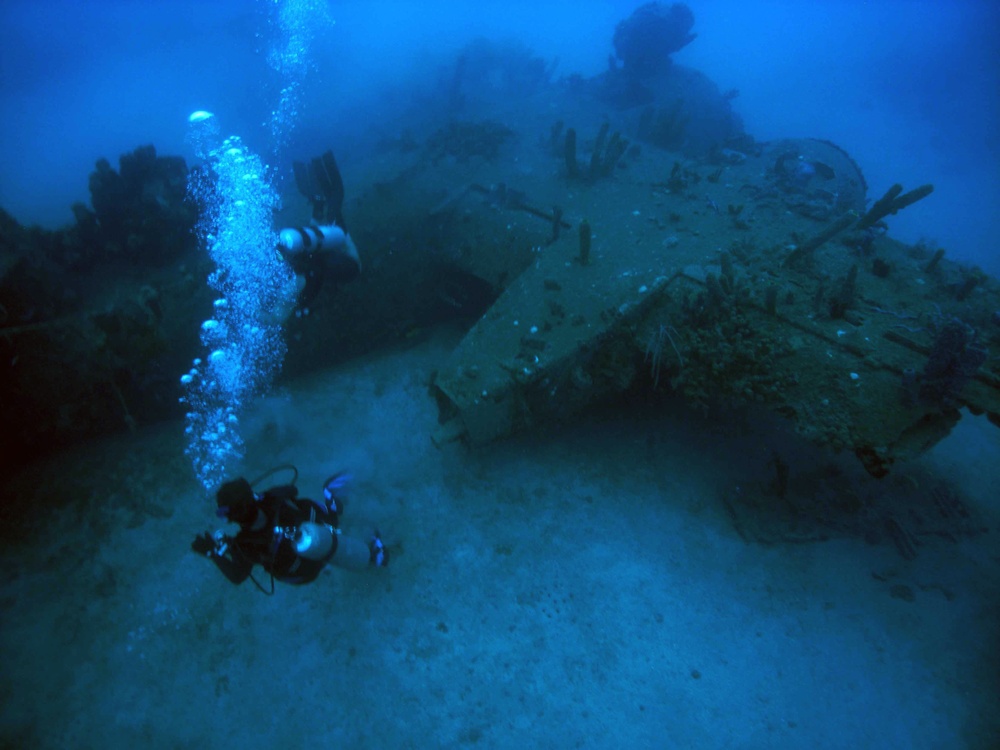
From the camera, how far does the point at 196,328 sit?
519cm

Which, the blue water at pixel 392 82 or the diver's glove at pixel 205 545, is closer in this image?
the diver's glove at pixel 205 545

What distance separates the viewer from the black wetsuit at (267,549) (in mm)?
3131

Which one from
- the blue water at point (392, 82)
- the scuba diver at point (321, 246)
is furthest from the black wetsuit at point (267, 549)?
the blue water at point (392, 82)

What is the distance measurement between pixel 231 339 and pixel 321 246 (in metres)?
2.00

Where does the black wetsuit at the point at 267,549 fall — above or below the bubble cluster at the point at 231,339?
above

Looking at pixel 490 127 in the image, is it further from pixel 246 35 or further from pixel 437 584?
pixel 246 35

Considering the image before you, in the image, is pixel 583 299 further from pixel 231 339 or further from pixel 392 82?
pixel 392 82

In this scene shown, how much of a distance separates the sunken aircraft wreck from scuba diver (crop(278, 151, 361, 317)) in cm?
66

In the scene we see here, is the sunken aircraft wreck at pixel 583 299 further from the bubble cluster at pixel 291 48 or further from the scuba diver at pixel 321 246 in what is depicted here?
the bubble cluster at pixel 291 48

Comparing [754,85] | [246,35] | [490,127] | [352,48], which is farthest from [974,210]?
[246,35]

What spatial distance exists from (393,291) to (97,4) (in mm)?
56109

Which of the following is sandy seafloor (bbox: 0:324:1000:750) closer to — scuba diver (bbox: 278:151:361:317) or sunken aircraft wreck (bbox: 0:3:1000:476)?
sunken aircraft wreck (bbox: 0:3:1000:476)

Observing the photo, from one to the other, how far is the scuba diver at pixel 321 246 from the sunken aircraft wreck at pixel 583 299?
2.18 feet

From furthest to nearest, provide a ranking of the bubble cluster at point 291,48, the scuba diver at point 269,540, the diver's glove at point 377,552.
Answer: the bubble cluster at point 291,48
the diver's glove at point 377,552
the scuba diver at point 269,540
